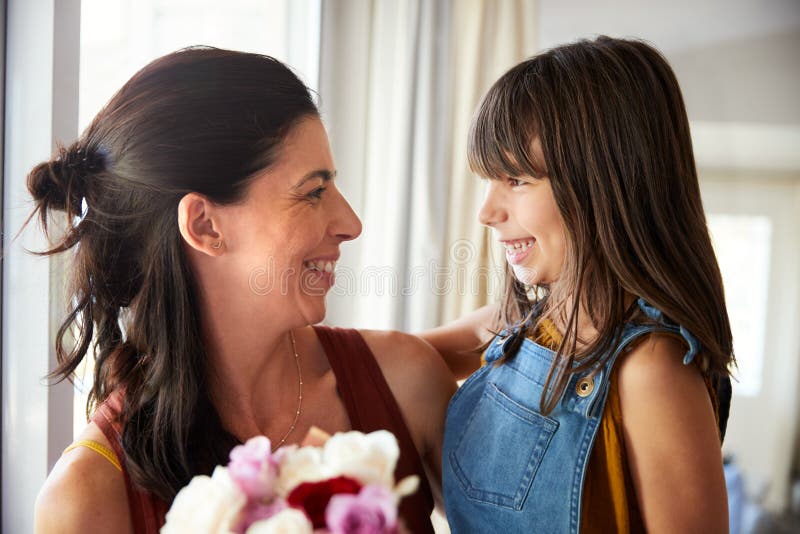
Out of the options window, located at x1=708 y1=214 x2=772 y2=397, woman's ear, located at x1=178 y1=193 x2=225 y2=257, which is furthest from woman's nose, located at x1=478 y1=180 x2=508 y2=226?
window, located at x1=708 y1=214 x2=772 y2=397

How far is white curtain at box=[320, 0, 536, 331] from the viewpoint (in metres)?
2.20

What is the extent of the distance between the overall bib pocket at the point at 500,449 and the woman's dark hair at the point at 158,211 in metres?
0.41

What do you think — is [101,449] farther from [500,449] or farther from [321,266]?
[500,449]

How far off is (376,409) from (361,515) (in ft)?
2.36

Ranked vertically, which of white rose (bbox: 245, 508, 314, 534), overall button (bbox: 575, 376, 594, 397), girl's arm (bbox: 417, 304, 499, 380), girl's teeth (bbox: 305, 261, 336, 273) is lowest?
girl's arm (bbox: 417, 304, 499, 380)

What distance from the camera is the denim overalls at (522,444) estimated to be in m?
1.01

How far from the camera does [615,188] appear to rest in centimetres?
105

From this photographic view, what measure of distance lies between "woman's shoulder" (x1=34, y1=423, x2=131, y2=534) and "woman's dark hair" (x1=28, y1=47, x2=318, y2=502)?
4 centimetres

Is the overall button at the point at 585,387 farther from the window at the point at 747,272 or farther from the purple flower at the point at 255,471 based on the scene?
the window at the point at 747,272

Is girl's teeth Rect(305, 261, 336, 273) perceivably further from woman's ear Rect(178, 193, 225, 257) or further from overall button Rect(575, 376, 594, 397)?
overall button Rect(575, 376, 594, 397)

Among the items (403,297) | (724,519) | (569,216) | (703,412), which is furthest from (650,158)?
(403,297)

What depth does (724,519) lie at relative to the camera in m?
0.93

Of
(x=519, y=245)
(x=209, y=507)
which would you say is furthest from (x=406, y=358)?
(x=209, y=507)

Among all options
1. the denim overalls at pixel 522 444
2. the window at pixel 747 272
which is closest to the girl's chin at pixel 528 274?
the denim overalls at pixel 522 444
